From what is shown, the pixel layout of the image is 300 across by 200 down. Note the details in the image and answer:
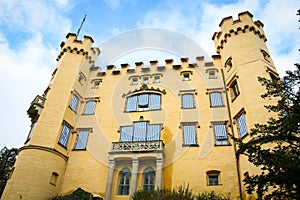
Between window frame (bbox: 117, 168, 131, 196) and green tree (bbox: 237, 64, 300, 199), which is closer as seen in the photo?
green tree (bbox: 237, 64, 300, 199)

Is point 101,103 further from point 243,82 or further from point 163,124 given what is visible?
point 243,82

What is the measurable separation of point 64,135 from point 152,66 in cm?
1118

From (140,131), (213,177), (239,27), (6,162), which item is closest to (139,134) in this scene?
(140,131)

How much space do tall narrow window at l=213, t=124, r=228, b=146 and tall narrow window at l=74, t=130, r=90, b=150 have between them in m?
11.1

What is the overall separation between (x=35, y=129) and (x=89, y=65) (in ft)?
31.7

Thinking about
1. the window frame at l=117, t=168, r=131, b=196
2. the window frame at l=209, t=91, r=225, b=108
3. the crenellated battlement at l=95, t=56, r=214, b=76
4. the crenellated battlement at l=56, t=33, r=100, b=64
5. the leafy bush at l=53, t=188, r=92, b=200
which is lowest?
the leafy bush at l=53, t=188, r=92, b=200

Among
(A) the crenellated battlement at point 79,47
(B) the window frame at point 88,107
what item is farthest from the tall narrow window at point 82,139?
(A) the crenellated battlement at point 79,47

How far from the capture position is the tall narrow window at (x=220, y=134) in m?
18.0

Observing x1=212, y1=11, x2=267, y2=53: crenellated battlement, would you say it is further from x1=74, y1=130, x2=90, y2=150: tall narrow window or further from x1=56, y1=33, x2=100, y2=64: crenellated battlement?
x1=74, y1=130, x2=90, y2=150: tall narrow window

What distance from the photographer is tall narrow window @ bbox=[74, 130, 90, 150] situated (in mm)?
20108

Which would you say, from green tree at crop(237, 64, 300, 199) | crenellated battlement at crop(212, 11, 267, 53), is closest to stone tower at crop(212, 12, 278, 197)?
crenellated battlement at crop(212, 11, 267, 53)

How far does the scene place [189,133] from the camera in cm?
1902

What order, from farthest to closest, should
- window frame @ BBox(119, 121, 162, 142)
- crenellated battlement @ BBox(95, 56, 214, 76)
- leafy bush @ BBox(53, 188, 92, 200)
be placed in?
crenellated battlement @ BBox(95, 56, 214, 76) < window frame @ BBox(119, 121, 162, 142) < leafy bush @ BBox(53, 188, 92, 200)

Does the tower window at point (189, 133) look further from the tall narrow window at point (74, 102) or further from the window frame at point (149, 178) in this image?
the tall narrow window at point (74, 102)
